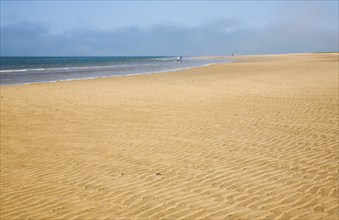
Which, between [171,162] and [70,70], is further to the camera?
[70,70]

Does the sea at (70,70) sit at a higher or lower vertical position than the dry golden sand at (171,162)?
higher

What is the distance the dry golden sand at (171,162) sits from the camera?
4.73m

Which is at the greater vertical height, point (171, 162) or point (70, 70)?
point (70, 70)

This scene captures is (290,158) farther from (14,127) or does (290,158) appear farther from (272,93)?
(272,93)

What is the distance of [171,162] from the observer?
6539mm

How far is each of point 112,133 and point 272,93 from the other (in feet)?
32.4

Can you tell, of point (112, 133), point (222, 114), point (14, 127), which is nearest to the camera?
point (112, 133)

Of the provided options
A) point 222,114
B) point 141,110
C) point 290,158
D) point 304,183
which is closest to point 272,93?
point 222,114

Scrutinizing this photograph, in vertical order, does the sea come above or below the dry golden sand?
above

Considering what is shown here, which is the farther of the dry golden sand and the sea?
the sea

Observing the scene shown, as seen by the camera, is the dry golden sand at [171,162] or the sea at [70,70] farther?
the sea at [70,70]

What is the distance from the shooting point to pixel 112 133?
8.86 m

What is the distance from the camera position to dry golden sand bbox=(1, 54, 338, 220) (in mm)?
4727

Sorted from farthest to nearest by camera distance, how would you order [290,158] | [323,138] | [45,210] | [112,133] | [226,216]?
1. [112,133]
2. [323,138]
3. [290,158]
4. [45,210]
5. [226,216]
